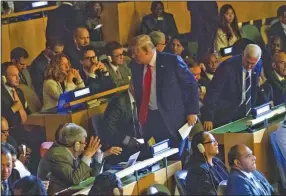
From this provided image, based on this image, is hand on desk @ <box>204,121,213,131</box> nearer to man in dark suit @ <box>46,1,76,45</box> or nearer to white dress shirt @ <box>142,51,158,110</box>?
white dress shirt @ <box>142,51,158,110</box>

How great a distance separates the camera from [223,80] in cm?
1066

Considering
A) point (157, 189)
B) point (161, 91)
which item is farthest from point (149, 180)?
point (161, 91)

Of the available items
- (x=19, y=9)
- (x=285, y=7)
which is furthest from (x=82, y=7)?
(x=285, y=7)

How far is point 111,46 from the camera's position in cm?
1034

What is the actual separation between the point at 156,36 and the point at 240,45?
0.80m

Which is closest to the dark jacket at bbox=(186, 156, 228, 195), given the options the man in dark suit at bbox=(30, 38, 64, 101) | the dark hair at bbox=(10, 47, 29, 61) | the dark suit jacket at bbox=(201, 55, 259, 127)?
the dark suit jacket at bbox=(201, 55, 259, 127)

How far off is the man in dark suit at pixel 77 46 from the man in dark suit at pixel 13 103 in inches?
20.1

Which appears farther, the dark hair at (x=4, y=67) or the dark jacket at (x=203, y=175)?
the dark jacket at (x=203, y=175)

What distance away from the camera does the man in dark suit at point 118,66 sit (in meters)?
10.3

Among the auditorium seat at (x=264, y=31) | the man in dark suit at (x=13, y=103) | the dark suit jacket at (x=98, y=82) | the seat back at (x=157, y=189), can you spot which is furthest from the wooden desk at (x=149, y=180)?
the auditorium seat at (x=264, y=31)

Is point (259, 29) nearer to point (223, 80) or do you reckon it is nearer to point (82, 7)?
point (223, 80)

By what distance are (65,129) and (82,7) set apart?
1.09 meters

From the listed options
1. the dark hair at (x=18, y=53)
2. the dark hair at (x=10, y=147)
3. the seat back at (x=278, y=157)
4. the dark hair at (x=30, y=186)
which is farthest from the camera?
the seat back at (x=278, y=157)

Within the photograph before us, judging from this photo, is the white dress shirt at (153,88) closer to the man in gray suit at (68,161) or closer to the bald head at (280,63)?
the man in gray suit at (68,161)
